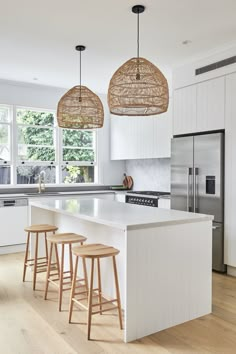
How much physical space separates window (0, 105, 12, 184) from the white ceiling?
1.06 m

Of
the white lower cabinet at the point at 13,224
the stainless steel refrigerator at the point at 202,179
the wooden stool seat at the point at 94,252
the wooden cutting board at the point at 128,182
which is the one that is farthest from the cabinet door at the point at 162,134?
the wooden stool seat at the point at 94,252

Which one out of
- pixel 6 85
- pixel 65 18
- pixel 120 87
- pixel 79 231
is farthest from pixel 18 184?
pixel 120 87

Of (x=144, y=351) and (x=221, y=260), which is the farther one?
(x=221, y=260)

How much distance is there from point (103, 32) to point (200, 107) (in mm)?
1724

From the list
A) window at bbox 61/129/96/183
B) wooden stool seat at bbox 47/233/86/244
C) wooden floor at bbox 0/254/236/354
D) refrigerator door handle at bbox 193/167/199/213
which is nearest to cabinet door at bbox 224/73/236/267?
refrigerator door handle at bbox 193/167/199/213

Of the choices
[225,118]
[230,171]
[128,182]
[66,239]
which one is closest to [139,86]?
[66,239]

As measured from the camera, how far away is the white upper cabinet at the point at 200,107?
4414 millimetres

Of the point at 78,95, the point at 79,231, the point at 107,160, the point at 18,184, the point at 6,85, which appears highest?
the point at 6,85

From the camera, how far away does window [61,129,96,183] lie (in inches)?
265

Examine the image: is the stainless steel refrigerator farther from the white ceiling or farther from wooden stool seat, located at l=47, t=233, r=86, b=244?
wooden stool seat, located at l=47, t=233, r=86, b=244

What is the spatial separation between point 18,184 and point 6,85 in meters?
1.78

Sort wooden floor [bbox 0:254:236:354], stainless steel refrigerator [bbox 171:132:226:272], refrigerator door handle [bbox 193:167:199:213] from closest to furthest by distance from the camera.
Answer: wooden floor [bbox 0:254:236:354] < stainless steel refrigerator [bbox 171:132:226:272] < refrigerator door handle [bbox 193:167:199:213]

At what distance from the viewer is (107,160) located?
7.19 m

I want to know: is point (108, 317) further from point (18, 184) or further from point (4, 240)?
point (18, 184)
